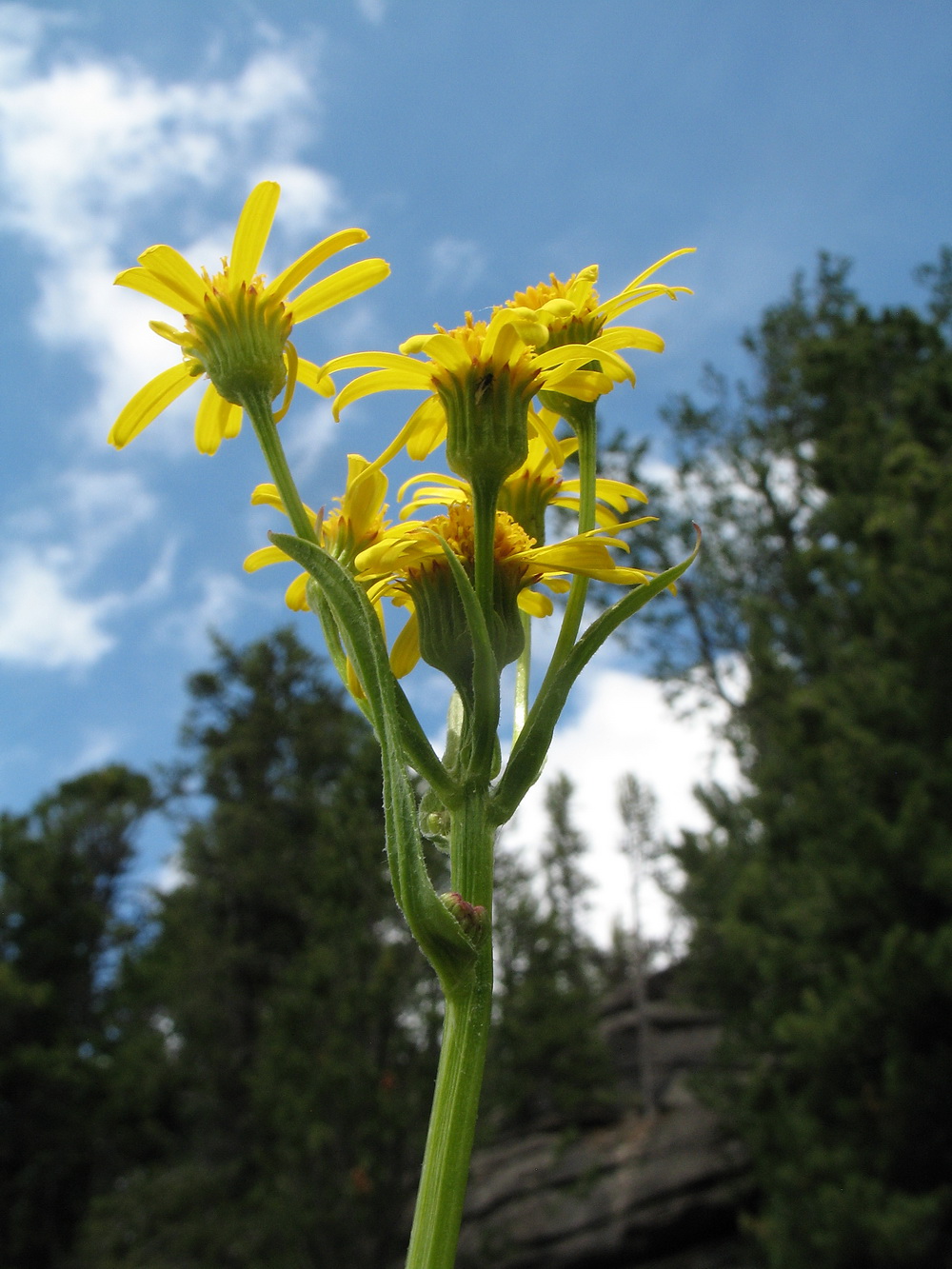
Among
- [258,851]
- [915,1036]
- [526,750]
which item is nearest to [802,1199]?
[915,1036]

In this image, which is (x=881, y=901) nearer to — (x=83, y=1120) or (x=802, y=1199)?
(x=802, y=1199)

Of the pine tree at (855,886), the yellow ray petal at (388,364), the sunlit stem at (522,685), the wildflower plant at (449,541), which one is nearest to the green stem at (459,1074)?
the wildflower plant at (449,541)

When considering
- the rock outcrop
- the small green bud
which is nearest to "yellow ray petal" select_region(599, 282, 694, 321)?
the small green bud

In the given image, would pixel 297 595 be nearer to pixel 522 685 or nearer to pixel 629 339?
pixel 522 685

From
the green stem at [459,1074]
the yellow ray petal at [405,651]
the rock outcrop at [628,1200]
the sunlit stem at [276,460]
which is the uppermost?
the sunlit stem at [276,460]

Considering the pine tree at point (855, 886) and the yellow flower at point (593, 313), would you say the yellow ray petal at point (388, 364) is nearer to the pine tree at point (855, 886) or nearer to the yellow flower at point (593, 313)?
the yellow flower at point (593, 313)

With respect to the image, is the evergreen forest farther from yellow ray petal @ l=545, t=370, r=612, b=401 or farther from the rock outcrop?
yellow ray petal @ l=545, t=370, r=612, b=401

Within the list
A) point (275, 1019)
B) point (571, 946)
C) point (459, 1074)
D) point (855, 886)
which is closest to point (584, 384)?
point (459, 1074)
